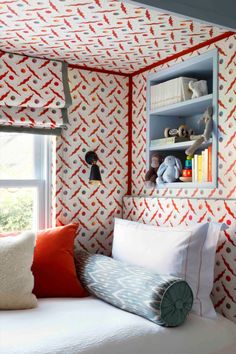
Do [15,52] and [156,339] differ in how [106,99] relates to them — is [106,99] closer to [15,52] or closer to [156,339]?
[15,52]

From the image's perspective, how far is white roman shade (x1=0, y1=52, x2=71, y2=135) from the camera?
3.06 meters

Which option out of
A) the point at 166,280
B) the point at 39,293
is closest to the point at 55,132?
the point at 39,293

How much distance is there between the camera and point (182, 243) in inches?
102

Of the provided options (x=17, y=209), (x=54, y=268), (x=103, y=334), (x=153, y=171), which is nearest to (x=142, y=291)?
(x=103, y=334)

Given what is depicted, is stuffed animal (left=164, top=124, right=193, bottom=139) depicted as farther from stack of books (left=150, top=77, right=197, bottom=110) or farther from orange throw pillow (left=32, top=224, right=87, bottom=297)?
orange throw pillow (left=32, top=224, right=87, bottom=297)

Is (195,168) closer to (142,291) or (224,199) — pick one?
(224,199)

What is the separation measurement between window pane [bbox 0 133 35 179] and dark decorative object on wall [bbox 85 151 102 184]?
0.42m

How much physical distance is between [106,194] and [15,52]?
1250 millimetres

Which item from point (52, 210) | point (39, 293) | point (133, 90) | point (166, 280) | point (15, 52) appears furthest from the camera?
point (133, 90)

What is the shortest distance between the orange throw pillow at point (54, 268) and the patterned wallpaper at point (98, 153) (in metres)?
0.36

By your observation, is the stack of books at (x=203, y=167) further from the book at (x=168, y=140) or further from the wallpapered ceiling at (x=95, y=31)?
the wallpapered ceiling at (x=95, y=31)

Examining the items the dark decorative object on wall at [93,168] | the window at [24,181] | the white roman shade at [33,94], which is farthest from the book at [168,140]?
the window at [24,181]

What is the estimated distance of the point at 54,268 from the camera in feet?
9.37

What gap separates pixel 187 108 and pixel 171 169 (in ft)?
1.42
